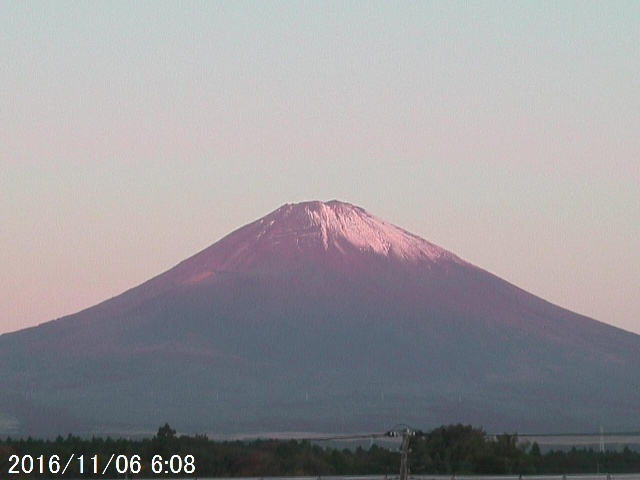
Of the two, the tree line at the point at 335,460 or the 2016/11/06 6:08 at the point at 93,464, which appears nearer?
the 2016/11/06 6:08 at the point at 93,464

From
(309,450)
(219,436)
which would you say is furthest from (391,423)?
(309,450)

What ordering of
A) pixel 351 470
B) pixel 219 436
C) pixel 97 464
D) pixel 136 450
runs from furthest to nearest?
pixel 219 436 < pixel 136 450 < pixel 351 470 < pixel 97 464

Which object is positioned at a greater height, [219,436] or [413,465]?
[219,436]

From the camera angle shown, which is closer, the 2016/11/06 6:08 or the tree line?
the 2016/11/06 6:08

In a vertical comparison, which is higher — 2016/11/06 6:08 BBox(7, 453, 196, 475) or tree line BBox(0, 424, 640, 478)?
tree line BBox(0, 424, 640, 478)

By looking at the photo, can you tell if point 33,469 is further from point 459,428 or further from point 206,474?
point 459,428
